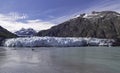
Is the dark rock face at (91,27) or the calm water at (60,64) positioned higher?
the dark rock face at (91,27)

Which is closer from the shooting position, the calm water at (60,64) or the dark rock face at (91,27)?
the calm water at (60,64)

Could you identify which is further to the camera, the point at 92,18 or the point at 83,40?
the point at 92,18

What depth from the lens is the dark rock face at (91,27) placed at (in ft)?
518

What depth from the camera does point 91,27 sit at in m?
168

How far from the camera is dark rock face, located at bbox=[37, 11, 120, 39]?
158m

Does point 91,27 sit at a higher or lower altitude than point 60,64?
higher

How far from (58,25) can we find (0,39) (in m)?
83.0

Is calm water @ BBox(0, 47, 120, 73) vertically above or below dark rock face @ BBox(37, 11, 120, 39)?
below

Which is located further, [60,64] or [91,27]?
[91,27]

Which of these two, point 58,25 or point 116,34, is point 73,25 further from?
point 116,34

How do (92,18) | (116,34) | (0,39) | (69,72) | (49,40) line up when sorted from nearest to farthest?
(69,72) < (49,40) < (0,39) < (116,34) < (92,18)

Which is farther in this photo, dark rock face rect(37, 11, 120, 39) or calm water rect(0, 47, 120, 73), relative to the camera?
dark rock face rect(37, 11, 120, 39)

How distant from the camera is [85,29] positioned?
168 metres

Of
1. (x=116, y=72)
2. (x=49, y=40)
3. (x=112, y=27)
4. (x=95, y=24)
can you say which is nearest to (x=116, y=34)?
(x=112, y=27)
